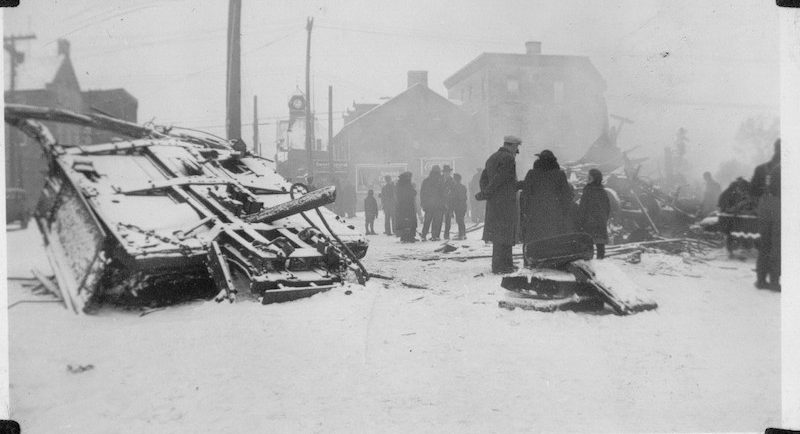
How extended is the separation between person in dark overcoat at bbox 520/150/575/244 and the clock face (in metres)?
1.97

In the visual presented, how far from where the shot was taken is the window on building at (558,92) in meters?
3.87

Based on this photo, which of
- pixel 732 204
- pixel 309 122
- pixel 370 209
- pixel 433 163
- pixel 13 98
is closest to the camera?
pixel 13 98

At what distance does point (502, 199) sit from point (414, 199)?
85 cm

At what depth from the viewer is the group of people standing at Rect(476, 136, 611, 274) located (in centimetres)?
383

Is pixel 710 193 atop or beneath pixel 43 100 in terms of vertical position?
beneath

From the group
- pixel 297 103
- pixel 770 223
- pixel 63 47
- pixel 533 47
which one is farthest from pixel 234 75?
pixel 770 223

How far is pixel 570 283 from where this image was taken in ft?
10.9

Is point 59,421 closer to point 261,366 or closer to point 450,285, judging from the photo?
point 261,366

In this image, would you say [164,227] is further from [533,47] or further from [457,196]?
[533,47]

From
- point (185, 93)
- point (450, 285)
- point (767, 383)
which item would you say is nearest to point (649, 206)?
point (767, 383)

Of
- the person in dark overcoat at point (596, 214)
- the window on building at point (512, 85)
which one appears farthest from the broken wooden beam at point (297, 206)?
the person in dark overcoat at point (596, 214)

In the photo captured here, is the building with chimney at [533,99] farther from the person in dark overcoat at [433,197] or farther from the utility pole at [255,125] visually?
the utility pole at [255,125]

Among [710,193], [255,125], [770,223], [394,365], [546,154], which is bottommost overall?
[394,365]

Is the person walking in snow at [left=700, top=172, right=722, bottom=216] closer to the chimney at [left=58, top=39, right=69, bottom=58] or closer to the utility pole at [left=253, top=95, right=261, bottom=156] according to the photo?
the utility pole at [left=253, top=95, right=261, bottom=156]
